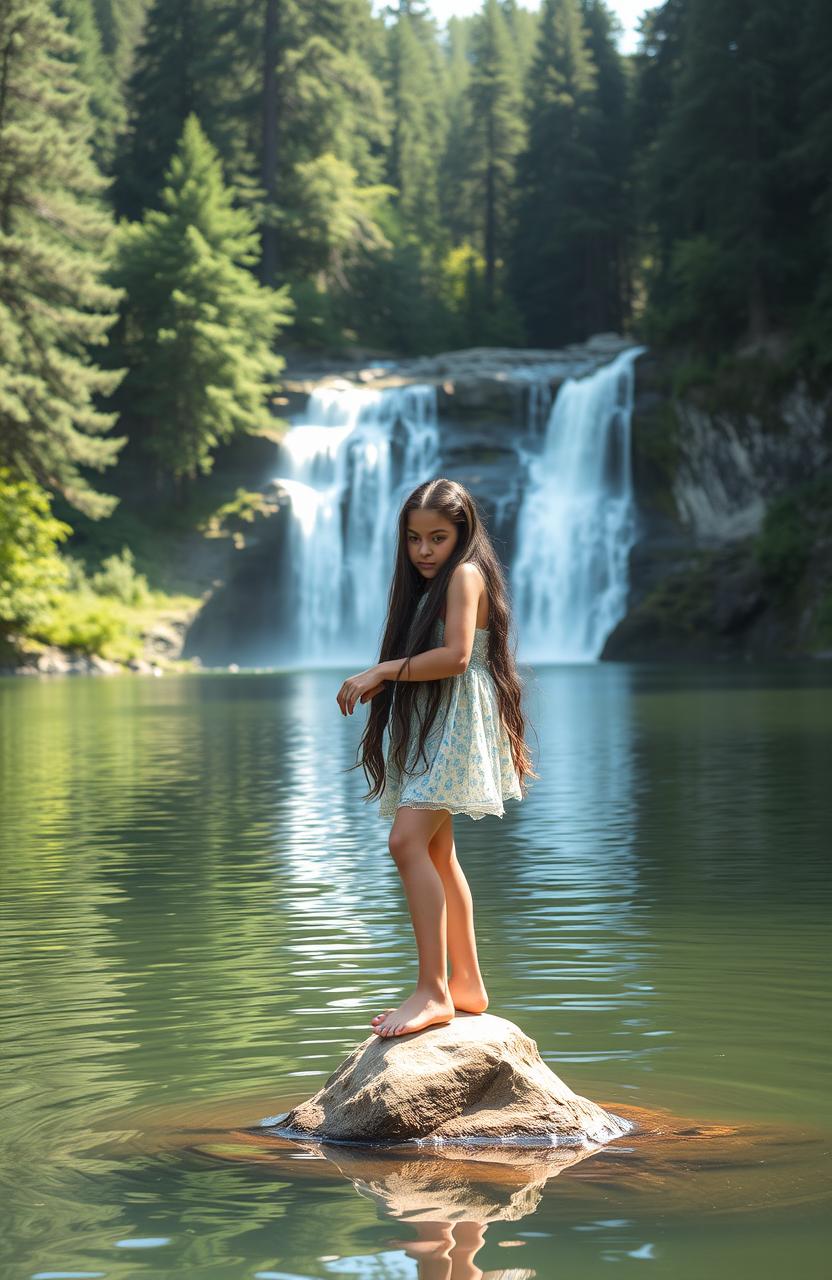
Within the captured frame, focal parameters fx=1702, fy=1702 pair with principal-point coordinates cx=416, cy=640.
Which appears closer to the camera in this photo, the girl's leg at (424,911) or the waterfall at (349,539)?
the girl's leg at (424,911)

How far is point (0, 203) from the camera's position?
42.7 metres

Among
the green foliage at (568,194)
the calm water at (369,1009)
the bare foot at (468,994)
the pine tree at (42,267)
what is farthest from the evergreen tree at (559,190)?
the bare foot at (468,994)

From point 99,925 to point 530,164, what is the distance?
73.0 meters

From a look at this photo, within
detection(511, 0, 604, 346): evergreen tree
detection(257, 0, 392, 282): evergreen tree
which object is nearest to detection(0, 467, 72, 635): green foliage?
detection(257, 0, 392, 282): evergreen tree

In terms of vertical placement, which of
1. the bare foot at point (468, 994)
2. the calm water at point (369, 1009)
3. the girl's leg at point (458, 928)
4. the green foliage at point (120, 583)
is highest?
the green foliage at point (120, 583)

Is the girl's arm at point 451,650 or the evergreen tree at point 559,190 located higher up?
the evergreen tree at point 559,190

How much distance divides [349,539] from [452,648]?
1842 inches

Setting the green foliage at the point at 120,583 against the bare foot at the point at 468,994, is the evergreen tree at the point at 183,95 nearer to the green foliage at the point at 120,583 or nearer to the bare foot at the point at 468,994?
the green foliage at the point at 120,583

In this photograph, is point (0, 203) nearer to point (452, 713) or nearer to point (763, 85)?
point (763, 85)

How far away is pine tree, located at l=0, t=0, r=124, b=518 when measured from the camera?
4178 cm

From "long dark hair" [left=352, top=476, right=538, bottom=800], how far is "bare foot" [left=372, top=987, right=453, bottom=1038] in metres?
0.68

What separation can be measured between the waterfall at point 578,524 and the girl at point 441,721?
41569 millimetres

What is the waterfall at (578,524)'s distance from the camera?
4788cm

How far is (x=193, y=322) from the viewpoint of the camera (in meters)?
50.5
